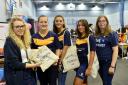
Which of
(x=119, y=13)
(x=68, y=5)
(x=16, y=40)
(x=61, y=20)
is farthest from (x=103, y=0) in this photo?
(x=16, y=40)

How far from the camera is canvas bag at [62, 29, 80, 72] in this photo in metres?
3.75

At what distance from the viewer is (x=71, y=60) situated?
3.81 metres

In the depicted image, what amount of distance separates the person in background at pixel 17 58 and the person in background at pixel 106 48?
118 centimetres

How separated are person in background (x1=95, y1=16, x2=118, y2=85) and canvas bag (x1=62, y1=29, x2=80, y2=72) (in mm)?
378

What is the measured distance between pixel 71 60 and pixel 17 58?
4.57ft

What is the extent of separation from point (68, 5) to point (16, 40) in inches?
788

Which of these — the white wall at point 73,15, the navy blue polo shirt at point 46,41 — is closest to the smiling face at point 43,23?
the navy blue polo shirt at point 46,41

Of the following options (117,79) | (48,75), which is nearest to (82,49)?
(48,75)

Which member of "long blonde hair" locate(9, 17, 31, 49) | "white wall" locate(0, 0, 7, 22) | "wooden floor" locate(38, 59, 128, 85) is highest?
"white wall" locate(0, 0, 7, 22)

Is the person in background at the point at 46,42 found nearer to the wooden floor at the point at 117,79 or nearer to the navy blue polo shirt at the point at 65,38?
the navy blue polo shirt at the point at 65,38

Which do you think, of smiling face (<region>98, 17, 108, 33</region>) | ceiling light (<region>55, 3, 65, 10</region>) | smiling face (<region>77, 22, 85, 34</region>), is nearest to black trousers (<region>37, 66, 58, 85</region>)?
smiling face (<region>77, 22, 85, 34</region>)

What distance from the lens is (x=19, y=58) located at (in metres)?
2.58

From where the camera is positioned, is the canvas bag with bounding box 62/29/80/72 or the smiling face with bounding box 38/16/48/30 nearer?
the smiling face with bounding box 38/16/48/30

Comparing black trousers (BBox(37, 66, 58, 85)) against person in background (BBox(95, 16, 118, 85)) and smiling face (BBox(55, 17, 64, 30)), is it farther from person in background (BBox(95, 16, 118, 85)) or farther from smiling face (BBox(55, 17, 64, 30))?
smiling face (BBox(55, 17, 64, 30))
